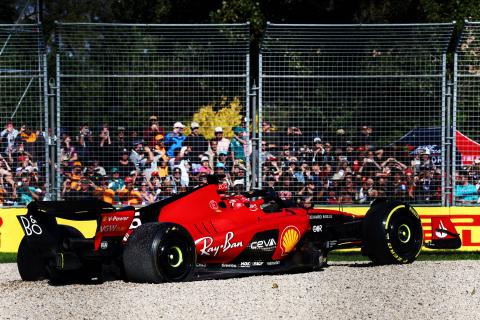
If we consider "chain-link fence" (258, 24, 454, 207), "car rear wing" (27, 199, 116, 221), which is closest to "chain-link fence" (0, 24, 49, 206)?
"chain-link fence" (258, 24, 454, 207)

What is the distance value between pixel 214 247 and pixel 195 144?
4127 mm

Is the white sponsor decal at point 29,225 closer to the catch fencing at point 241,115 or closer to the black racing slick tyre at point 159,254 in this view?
the black racing slick tyre at point 159,254

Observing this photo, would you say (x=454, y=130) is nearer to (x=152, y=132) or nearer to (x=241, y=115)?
(x=241, y=115)

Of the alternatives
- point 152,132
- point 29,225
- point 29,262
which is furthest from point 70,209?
point 152,132

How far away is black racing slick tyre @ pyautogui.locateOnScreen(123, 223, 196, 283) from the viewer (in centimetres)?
1002

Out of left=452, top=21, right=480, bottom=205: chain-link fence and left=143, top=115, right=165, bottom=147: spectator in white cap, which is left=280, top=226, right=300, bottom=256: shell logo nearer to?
left=143, top=115, right=165, bottom=147: spectator in white cap

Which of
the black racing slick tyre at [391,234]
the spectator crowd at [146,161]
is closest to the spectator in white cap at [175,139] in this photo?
the spectator crowd at [146,161]

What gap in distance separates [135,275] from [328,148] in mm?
5574

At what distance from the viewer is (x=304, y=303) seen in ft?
29.1

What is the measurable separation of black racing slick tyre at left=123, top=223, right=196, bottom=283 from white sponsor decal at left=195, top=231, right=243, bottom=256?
346 millimetres

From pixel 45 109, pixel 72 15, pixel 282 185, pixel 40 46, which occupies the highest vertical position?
pixel 72 15

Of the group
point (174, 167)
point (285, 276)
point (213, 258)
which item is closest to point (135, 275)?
point (213, 258)

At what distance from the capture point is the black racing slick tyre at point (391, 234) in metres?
11.9

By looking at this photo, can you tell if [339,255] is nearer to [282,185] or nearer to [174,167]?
[282,185]
